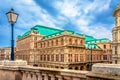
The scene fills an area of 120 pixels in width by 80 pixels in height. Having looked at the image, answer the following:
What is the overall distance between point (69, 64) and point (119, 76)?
39.5m

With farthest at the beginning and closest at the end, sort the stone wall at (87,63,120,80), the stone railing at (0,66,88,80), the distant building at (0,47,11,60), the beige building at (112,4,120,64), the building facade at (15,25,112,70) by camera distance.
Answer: the distant building at (0,47,11,60)
the building facade at (15,25,112,70)
the beige building at (112,4,120,64)
the stone railing at (0,66,88,80)
the stone wall at (87,63,120,80)

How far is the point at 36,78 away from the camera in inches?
289

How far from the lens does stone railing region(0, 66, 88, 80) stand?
5.71m

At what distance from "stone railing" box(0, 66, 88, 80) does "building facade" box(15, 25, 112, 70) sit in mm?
33913

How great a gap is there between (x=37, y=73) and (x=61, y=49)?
1497 inches

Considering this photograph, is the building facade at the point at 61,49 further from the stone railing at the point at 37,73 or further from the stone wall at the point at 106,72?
the stone wall at the point at 106,72

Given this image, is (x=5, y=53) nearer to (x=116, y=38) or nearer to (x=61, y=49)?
(x=61, y=49)

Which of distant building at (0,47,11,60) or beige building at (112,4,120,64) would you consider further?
distant building at (0,47,11,60)

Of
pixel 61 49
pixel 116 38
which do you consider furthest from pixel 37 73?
pixel 61 49

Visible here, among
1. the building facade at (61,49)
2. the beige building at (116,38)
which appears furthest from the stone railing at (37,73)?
the building facade at (61,49)

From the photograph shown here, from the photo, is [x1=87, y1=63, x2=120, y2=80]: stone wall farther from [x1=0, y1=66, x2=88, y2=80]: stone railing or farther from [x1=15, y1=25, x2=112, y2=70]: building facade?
[x1=15, y1=25, x2=112, y2=70]: building facade

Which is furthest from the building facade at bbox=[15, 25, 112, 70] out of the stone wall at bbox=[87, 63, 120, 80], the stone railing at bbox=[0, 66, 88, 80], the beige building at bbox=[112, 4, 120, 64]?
the stone wall at bbox=[87, 63, 120, 80]

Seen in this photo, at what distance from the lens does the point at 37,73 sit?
7.29 m

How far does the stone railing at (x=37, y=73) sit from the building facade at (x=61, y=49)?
1335 inches
